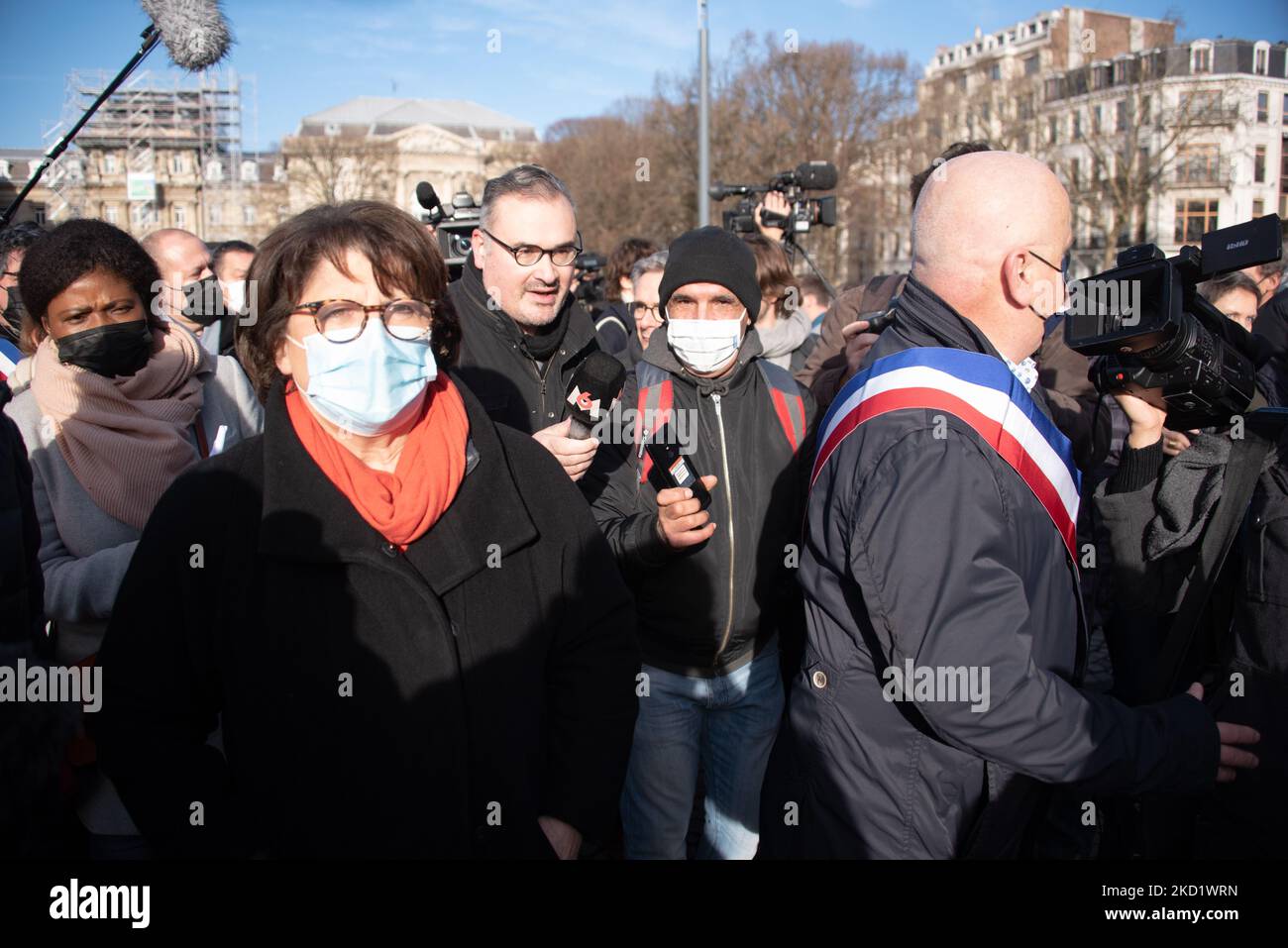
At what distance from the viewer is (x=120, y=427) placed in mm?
2674

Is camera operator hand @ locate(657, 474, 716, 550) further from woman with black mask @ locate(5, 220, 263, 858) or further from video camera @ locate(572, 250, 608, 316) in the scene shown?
video camera @ locate(572, 250, 608, 316)

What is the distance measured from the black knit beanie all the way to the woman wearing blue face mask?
49.8 inches

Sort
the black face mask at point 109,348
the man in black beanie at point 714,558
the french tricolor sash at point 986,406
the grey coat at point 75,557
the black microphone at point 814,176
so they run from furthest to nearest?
the black microphone at point 814,176, the man in black beanie at point 714,558, the black face mask at point 109,348, the grey coat at point 75,557, the french tricolor sash at point 986,406

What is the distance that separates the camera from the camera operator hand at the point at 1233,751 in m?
1.90

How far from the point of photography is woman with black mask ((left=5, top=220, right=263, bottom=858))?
8.01 ft

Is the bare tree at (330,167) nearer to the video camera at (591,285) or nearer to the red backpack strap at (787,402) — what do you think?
the video camera at (591,285)

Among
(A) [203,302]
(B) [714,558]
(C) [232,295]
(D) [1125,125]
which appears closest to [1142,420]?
(B) [714,558]

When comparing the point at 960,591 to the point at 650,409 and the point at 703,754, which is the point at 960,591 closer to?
the point at 650,409

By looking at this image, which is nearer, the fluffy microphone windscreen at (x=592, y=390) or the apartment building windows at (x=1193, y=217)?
the fluffy microphone windscreen at (x=592, y=390)

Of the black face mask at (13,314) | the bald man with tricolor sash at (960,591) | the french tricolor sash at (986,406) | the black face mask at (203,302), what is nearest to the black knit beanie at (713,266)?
the bald man with tricolor sash at (960,591)

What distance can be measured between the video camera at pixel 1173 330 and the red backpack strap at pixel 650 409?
Answer: 1.24 m

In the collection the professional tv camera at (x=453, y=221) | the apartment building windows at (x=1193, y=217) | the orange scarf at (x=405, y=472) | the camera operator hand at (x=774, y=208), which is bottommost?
the orange scarf at (x=405, y=472)

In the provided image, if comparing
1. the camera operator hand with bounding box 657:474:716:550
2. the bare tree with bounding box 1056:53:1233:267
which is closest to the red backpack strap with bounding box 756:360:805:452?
→ the camera operator hand with bounding box 657:474:716:550

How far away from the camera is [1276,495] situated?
2.03 meters
